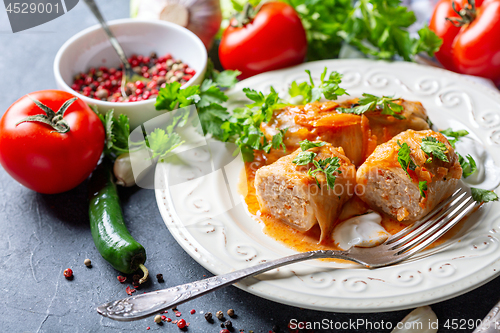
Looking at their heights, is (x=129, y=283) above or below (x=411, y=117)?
below

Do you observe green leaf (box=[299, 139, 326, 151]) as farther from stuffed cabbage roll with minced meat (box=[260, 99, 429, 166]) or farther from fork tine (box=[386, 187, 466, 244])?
fork tine (box=[386, 187, 466, 244])

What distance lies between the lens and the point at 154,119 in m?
4.13

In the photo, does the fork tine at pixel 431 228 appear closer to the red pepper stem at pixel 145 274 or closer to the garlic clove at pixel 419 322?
the garlic clove at pixel 419 322

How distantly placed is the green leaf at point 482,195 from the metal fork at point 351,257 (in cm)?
4

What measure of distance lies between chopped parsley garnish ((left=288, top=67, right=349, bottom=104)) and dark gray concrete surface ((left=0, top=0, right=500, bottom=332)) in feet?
5.62

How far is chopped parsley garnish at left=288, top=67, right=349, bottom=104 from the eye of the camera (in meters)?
3.90

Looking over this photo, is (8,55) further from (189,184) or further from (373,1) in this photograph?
(373,1)

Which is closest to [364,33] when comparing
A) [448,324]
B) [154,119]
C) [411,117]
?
[411,117]

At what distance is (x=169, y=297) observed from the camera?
2623mm

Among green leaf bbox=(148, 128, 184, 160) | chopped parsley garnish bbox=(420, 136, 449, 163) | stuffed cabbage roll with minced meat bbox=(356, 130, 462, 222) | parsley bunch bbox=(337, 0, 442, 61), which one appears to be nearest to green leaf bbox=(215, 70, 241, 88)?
green leaf bbox=(148, 128, 184, 160)

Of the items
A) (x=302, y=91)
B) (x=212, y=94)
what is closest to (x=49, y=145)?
(x=212, y=94)

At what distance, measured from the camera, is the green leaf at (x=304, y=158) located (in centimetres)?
325

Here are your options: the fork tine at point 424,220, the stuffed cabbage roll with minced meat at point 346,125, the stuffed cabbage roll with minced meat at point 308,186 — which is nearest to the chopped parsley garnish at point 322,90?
the stuffed cabbage roll with minced meat at point 346,125

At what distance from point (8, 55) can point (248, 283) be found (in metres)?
4.76
